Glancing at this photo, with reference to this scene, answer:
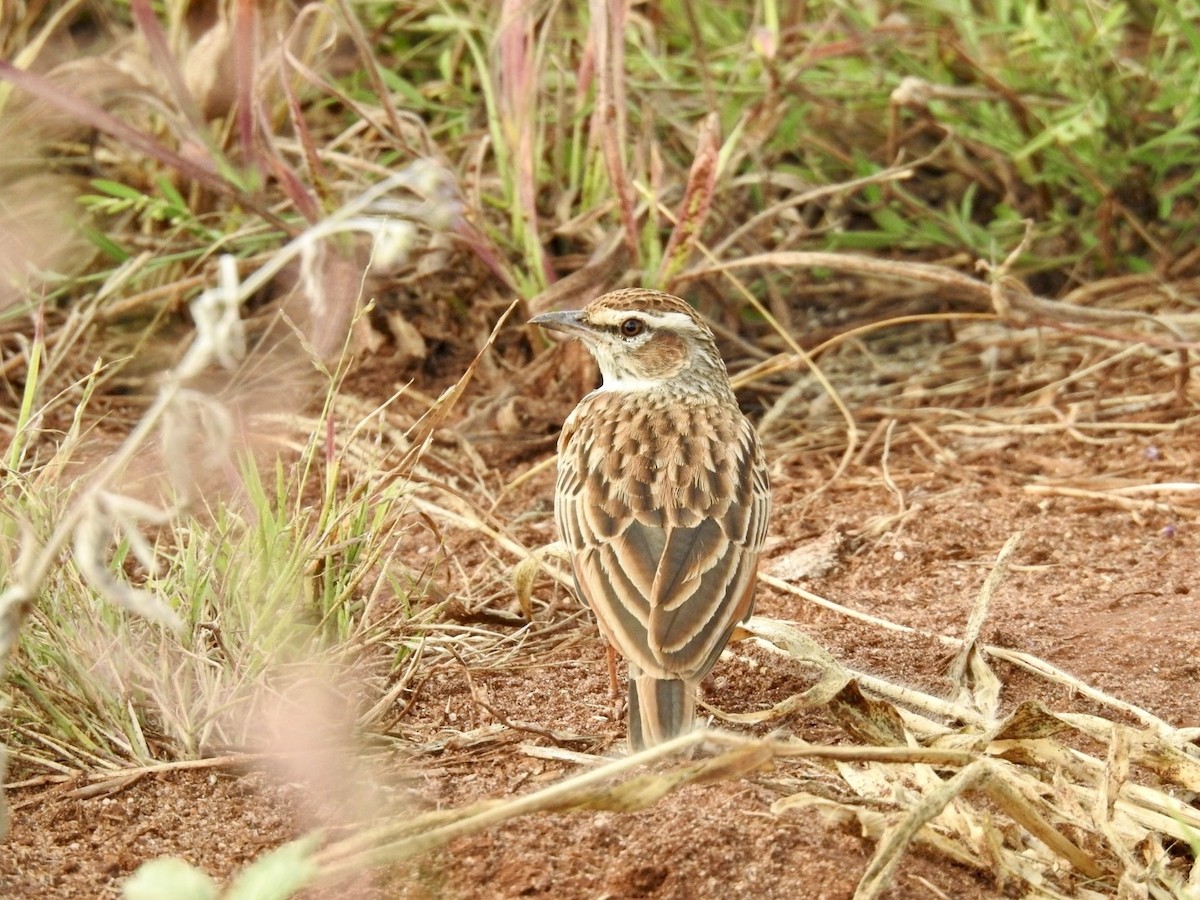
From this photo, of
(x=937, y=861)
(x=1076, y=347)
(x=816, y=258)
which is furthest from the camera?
(x=1076, y=347)

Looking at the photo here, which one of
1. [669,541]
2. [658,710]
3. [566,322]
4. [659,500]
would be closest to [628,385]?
[566,322]

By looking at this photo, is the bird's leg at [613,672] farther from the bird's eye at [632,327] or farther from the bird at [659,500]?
the bird's eye at [632,327]

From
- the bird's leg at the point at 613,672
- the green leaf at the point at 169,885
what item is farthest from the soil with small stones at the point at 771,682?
the green leaf at the point at 169,885

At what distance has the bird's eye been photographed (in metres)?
5.40

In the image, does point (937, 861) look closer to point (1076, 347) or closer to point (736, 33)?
point (1076, 347)

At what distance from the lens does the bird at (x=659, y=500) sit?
401cm

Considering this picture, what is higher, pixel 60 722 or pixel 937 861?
pixel 60 722

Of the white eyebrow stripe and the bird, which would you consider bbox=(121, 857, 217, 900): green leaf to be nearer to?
the bird

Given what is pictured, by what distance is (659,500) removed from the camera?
4539 millimetres

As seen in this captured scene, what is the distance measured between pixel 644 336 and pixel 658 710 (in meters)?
1.79

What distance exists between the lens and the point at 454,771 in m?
4.02

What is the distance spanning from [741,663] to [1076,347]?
10.9ft

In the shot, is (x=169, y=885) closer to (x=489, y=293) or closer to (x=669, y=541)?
(x=669, y=541)

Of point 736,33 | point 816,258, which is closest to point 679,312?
point 816,258
